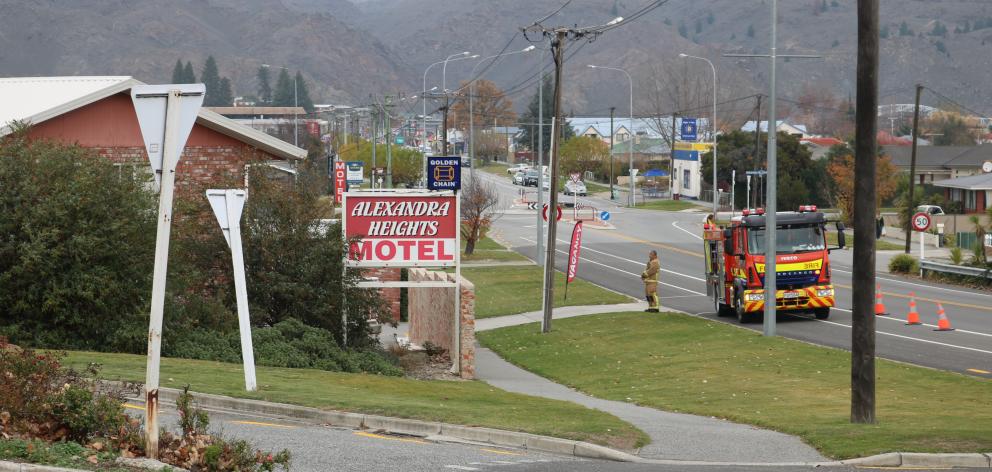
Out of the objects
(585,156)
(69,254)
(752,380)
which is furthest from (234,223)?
(585,156)

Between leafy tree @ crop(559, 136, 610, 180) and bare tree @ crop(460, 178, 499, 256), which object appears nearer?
bare tree @ crop(460, 178, 499, 256)

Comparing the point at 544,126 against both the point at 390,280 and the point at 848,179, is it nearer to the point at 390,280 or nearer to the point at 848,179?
the point at 848,179

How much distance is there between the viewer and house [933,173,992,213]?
71.1m

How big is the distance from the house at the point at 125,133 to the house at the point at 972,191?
53.0 meters

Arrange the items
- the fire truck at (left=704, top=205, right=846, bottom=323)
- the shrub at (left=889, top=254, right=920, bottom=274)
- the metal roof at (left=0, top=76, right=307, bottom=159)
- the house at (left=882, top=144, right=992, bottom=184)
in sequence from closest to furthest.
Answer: the metal roof at (left=0, top=76, right=307, bottom=159), the fire truck at (left=704, top=205, right=846, bottom=323), the shrub at (left=889, top=254, right=920, bottom=274), the house at (left=882, top=144, right=992, bottom=184)

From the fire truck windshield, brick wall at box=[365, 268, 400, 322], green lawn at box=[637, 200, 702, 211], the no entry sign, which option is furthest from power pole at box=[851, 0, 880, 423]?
green lawn at box=[637, 200, 702, 211]

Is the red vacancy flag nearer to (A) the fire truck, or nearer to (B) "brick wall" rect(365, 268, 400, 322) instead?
(B) "brick wall" rect(365, 268, 400, 322)

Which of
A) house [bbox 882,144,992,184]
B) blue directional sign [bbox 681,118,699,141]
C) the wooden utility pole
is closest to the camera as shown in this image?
the wooden utility pole

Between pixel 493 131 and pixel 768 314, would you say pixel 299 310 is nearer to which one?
pixel 768 314

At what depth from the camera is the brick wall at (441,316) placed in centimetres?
2402

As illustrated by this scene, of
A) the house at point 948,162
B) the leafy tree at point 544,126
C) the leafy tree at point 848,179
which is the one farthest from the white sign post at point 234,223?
the leafy tree at point 544,126

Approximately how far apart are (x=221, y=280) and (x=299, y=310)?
1.87 m

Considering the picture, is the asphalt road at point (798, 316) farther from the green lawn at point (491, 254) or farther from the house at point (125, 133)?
the house at point (125, 133)

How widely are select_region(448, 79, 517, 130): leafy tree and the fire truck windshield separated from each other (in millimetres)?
139575
